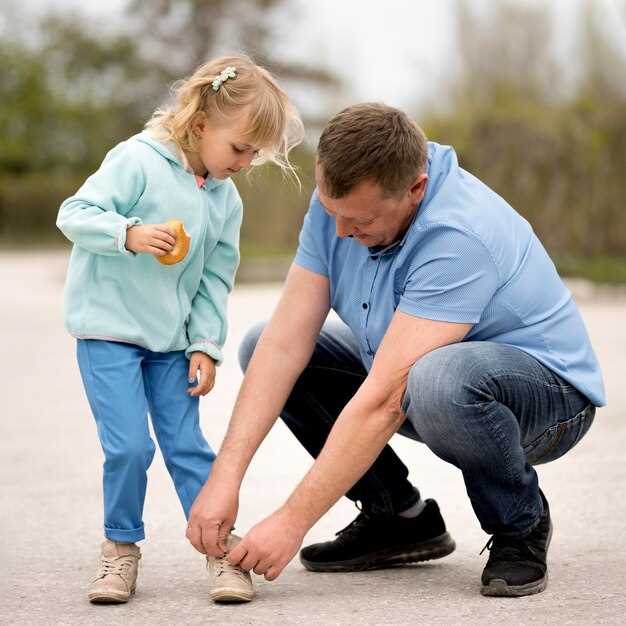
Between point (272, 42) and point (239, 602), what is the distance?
29.2 meters

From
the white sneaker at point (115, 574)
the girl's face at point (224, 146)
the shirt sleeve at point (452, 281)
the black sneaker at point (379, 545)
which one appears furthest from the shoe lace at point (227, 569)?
the girl's face at point (224, 146)

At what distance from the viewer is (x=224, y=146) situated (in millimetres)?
3143

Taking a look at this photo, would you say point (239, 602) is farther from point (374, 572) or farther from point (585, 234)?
point (585, 234)

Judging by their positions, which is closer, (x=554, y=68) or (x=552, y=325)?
(x=552, y=325)

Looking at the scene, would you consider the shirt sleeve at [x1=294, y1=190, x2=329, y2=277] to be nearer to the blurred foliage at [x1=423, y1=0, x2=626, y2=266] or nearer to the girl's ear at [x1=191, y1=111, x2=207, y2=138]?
the girl's ear at [x1=191, y1=111, x2=207, y2=138]

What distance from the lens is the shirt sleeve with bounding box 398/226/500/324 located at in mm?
2768

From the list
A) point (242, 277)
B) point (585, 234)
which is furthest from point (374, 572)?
point (242, 277)

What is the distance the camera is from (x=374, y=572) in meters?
3.15

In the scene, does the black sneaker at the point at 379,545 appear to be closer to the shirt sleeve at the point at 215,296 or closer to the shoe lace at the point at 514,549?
the shoe lace at the point at 514,549

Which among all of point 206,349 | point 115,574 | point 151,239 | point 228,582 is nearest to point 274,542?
point 228,582

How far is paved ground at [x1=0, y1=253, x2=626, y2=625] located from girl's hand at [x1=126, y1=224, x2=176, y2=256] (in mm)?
802

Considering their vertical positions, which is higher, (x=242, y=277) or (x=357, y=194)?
(x=357, y=194)

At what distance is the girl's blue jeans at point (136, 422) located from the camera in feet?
9.68

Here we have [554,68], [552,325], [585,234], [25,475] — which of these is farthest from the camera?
Result: [554,68]
